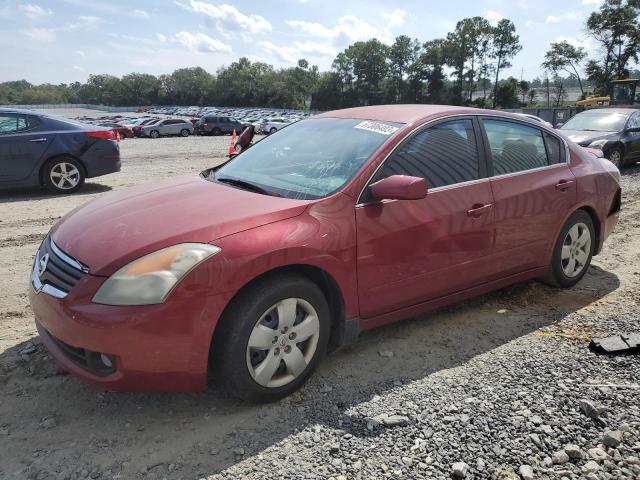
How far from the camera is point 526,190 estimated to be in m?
4.04

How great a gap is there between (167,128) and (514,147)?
119 ft

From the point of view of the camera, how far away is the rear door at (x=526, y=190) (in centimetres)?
390

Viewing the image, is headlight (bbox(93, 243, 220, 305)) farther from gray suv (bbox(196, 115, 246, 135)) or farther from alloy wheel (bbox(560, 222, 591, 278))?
gray suv (bbox(196, 115, 246, 135))

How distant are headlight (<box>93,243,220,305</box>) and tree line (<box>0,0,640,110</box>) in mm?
69152

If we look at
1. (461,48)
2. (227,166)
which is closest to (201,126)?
(227,166)

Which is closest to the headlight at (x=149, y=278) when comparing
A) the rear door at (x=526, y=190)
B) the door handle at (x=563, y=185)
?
the rear door at (x=526, y=190)

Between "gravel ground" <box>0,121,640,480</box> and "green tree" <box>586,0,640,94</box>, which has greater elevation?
"green tree" <box>586,0,640,94</box>

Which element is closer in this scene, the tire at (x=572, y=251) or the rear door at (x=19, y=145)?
the tire at (x=572, y=251)

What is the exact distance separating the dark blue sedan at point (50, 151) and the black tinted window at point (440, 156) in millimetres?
7158

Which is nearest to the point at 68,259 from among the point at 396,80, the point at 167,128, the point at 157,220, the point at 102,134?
the point at 157,220

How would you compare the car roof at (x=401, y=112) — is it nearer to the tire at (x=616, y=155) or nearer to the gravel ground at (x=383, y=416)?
the gravel ground at (x=383, y=416)

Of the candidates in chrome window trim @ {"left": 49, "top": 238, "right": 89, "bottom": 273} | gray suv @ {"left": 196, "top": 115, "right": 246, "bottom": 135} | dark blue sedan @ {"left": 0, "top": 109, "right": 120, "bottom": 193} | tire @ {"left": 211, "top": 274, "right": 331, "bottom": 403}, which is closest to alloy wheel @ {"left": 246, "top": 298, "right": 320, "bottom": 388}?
tire @ {"left": 211, "top": 274, "right": 331, "bottom": 403}

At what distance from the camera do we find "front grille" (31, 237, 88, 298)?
264 cm

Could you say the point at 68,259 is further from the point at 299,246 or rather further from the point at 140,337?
the point at 299,246
